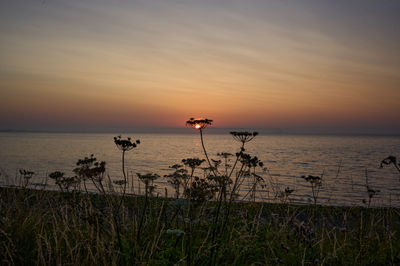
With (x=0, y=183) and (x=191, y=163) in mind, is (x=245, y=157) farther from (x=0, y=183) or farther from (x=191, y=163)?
(x=0, y=183)

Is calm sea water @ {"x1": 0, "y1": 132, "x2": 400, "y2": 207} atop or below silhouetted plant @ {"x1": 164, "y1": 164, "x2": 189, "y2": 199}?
below

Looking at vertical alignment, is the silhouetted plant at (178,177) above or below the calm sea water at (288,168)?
above

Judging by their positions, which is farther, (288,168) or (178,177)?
(288,168)

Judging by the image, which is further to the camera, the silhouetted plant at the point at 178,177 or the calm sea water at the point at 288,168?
the calm sea water at the point at 288,168

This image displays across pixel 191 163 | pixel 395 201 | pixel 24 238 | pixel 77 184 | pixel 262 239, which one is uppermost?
pixel 191 163

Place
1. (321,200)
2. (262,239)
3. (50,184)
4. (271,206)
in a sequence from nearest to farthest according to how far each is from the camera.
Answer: (262,239) < (271,206) < (321,200) < (50,184)

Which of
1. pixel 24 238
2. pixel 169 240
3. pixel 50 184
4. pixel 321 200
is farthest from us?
pixel 50 184

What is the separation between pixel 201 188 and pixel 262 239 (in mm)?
2535

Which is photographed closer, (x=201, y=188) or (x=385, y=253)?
(x=201, y=188)

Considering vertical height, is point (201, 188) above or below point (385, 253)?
above

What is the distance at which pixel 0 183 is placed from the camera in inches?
939

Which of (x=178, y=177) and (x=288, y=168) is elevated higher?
(x=178, y=177)

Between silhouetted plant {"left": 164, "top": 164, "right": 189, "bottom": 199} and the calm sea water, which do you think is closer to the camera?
silhouetted plant {"left": 164, "top": 164, "right": 189, "bottom": 199}

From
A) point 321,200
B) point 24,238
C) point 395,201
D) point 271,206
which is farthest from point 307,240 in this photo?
point 395,201
